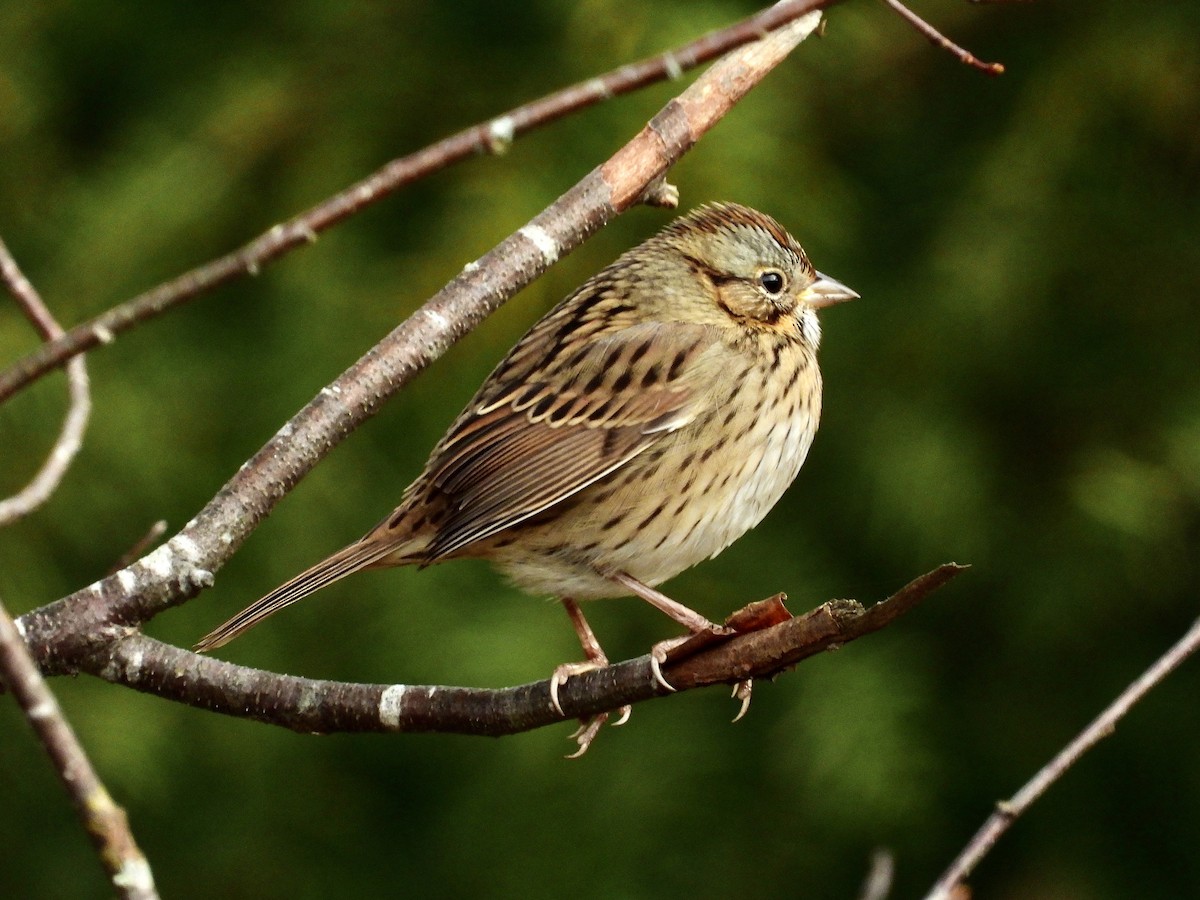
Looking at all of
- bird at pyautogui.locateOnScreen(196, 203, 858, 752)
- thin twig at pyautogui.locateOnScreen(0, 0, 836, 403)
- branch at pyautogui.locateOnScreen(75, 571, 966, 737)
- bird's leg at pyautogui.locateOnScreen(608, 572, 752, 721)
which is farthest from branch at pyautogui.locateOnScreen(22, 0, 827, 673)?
thin twig at pyautogui.locateOnScreen(0, 0, 836, 403)

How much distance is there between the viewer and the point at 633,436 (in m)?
3.39

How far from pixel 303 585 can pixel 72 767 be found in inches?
76.1

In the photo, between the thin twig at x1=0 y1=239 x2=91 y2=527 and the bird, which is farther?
the bird

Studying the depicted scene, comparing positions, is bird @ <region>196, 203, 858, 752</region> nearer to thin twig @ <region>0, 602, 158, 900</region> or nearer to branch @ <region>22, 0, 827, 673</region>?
branch @ <region>22, 0, 827, 673</region>

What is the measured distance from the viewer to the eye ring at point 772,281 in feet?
12.0

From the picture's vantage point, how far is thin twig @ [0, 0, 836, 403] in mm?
1407

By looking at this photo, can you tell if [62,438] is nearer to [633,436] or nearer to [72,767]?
[72,767]

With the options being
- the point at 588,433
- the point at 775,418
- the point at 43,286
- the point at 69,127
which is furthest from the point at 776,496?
the point at 69,127

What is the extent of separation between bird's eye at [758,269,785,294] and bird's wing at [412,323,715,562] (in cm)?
19

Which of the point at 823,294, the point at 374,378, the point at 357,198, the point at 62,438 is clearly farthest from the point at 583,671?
the point at 823,294

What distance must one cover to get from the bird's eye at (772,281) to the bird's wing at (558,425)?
0.19m

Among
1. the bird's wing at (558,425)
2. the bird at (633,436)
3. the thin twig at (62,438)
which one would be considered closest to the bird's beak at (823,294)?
the bird at (633,436)

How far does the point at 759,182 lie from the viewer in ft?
15.2

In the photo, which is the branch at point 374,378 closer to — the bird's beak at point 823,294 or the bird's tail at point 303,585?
the bird's tail at point 303,585
